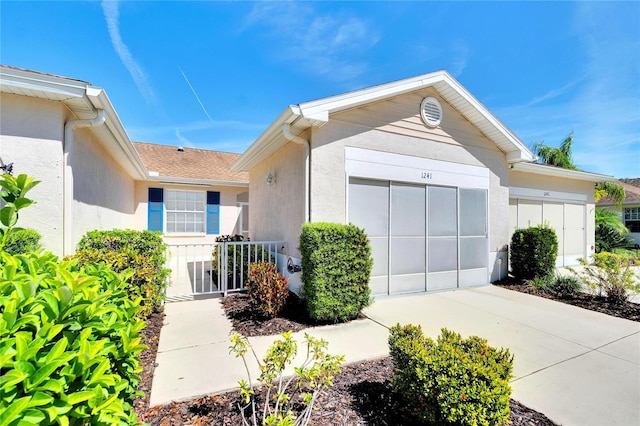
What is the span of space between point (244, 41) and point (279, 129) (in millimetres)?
4074

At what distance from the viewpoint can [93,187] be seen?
20.2ft

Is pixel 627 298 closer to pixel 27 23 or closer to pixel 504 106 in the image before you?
pixel 504 106

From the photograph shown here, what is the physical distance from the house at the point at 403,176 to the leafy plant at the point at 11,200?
392cm

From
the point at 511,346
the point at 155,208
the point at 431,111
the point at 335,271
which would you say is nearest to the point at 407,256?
the point at 335,271

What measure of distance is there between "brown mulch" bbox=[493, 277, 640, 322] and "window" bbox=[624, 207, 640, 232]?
21.6m

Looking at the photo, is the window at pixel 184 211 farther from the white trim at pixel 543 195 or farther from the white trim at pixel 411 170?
the white trim at pixel 543 195

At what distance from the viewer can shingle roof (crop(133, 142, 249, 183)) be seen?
1213 centimetres

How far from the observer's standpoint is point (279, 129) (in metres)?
5.79

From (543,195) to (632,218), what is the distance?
18484 millimetres

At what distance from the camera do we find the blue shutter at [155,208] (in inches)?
448

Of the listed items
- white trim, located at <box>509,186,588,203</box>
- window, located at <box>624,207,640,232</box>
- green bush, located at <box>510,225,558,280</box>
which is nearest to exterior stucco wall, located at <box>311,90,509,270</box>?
green bush, located at <box>510,225,558,280</box>

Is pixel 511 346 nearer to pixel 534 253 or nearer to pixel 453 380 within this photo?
pixel 453 380

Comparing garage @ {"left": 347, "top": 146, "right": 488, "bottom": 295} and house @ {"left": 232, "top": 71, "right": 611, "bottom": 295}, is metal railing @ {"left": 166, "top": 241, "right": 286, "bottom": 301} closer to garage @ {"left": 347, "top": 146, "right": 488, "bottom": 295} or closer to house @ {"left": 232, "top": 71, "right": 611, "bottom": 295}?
house @ {"left": 232, "top": 71, "right": 611, "bottom": 295}

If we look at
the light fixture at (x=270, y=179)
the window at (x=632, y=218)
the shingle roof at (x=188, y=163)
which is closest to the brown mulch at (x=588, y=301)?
the light fixture at (x=270, y=179)
